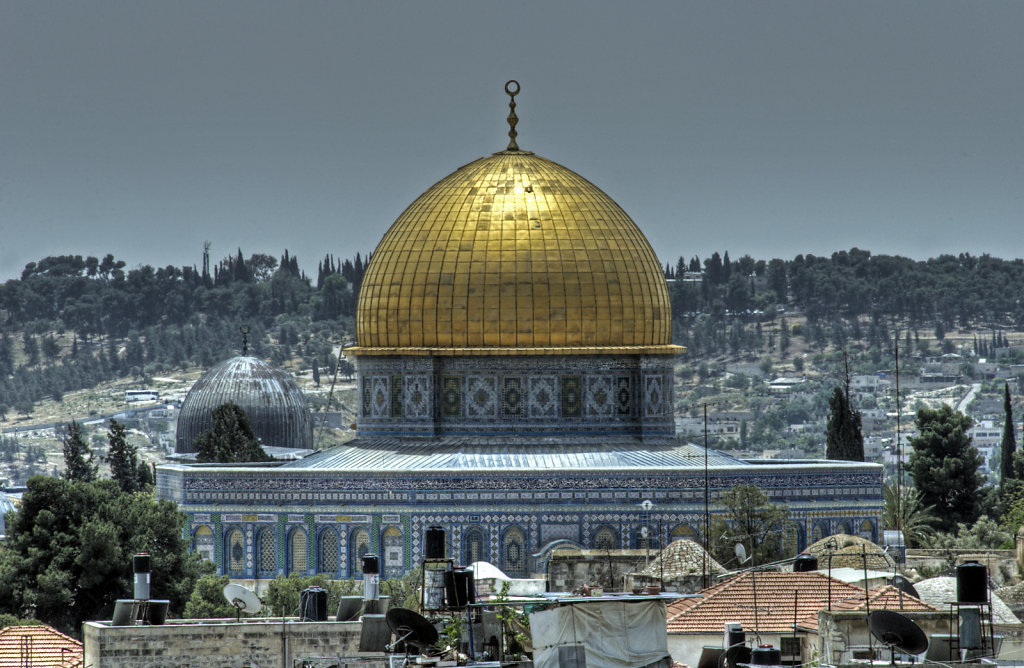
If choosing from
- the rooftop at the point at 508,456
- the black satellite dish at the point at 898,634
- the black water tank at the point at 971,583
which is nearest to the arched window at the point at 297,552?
the rooftop at the point at 508,456

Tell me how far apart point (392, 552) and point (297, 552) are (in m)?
1.91

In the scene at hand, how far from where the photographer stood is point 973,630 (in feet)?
89.3

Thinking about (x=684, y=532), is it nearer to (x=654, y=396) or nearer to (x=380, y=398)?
(x=654, y=396)

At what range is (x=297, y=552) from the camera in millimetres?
51656

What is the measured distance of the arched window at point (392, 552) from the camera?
50.6 m

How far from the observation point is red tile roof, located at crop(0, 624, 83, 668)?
31.8 meters

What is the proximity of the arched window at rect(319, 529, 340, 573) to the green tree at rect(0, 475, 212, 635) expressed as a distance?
3.70 m

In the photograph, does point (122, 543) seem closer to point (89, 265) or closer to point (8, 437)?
point (8, 437)

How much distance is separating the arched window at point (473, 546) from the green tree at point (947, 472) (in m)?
17.9

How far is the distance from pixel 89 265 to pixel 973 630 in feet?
474

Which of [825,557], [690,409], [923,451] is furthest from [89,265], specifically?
[825,557]

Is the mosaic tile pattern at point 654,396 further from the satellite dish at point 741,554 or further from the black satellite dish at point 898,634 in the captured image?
the black satellite dish at point 898,634

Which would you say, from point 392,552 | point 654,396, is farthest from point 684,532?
point 392,552

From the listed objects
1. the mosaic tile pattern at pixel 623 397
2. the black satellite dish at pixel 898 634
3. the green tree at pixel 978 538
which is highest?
the mosaic tile pattern at pixel 623 397
